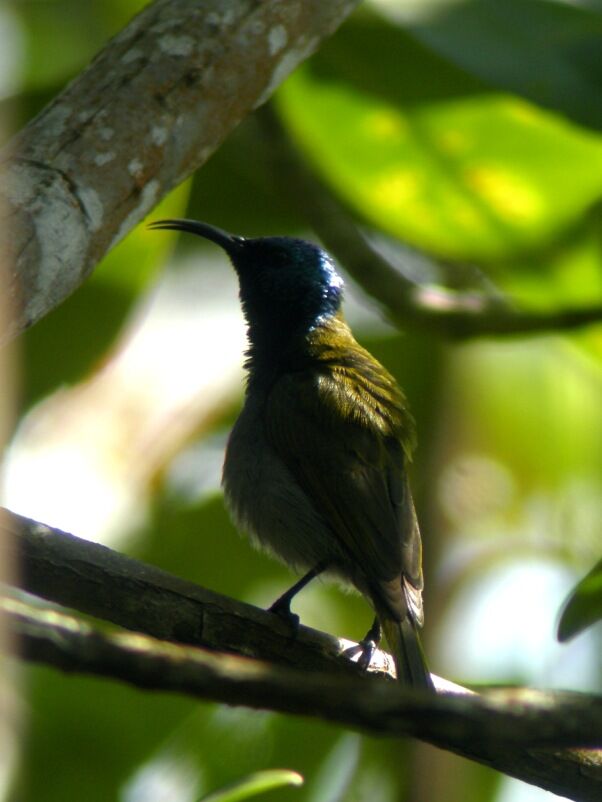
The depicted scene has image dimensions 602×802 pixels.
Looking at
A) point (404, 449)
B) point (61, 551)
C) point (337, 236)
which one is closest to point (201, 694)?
point (61, 551)

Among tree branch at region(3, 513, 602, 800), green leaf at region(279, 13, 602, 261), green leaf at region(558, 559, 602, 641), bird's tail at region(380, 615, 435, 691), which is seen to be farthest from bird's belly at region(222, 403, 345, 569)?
tree branch at region(3, 513, 602, 800)

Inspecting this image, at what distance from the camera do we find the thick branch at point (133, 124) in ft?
10.0

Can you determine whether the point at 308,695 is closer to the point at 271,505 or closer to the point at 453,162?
the point at 271,505

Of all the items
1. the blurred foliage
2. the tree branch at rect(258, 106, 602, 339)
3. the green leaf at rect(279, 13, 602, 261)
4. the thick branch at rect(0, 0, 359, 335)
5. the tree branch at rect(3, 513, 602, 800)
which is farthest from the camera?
the green leaf at rect(279, 13, 602, 261)

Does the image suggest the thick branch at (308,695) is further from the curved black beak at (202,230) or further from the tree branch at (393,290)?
the tree branch at (393,290)

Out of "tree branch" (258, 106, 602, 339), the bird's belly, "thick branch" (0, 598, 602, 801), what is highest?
"tree branch" (258, 106, 602, 339)

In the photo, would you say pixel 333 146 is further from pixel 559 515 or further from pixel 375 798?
pixel 375 798

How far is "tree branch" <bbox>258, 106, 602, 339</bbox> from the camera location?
5.20m

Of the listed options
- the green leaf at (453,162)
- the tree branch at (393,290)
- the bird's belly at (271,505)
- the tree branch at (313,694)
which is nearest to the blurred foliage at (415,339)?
the green leaf at (453,162)

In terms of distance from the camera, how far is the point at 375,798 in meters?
4.83

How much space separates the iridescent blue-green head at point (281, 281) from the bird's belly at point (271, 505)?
0.77 metres

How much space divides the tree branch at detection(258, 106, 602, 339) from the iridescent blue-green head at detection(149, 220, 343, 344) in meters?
0.12

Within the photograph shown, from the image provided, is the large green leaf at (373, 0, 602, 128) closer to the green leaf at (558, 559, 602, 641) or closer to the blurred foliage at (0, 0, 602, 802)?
the blurred foliage at (0, 0, 602, 802)

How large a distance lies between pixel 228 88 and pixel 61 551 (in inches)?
60.7
